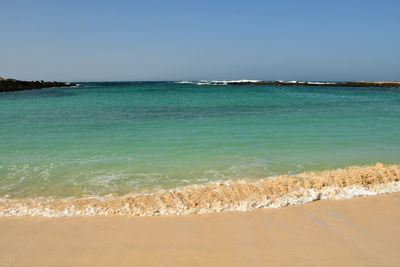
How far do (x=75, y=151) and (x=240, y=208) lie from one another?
5.97 m

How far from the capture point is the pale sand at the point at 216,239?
3428mm

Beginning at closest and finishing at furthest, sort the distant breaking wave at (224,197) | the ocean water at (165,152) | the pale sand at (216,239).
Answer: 1. the pale sand at (216,239)
2. the distant breaking wave at (224,197)
3. the ocean water at (165,152)

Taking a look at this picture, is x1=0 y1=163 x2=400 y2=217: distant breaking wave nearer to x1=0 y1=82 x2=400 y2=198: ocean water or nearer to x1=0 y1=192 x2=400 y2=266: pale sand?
x1=0 y1=192 x2=400 y2=266: pale sand

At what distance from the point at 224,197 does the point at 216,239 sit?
131cm

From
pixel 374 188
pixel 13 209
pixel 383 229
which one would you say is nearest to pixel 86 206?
pixel 13 209

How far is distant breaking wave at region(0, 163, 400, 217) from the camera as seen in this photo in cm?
467

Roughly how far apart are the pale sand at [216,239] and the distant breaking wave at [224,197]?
20cm

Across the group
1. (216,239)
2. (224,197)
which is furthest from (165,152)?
(216,239)

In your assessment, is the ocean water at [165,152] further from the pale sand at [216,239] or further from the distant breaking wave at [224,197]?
the pale sand at [216,239]

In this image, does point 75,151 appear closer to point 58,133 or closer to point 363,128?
point 58,133

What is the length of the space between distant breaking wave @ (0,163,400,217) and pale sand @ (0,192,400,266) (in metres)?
0.20

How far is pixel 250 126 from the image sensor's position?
12.4 metres

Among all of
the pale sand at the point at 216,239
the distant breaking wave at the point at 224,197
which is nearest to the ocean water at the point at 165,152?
the distant breaking wave at the point at 224,197

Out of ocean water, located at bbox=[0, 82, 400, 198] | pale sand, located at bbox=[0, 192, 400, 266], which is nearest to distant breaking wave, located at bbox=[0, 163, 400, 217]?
pale sand, located at bbox=[0, 192, 400, 266]
